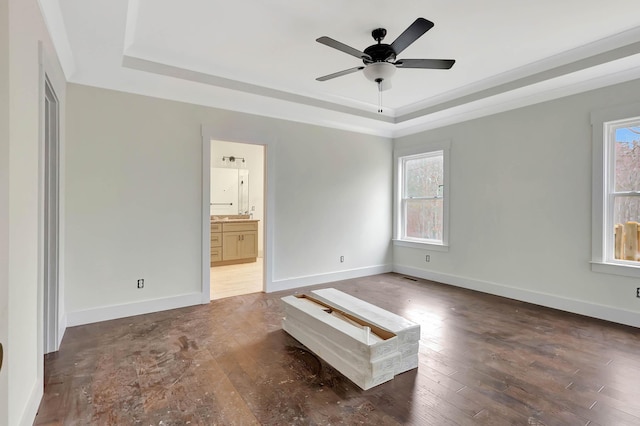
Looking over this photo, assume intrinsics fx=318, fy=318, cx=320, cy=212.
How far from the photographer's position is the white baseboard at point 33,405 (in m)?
1.69

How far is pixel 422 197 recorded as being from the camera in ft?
17.9

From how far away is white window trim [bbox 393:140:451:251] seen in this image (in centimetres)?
498

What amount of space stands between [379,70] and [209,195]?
8.11ft

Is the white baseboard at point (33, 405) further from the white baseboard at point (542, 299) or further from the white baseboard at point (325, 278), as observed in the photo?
the white baseboard at point (542, 299)

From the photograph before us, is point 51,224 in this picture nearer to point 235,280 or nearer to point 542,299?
point 235,280

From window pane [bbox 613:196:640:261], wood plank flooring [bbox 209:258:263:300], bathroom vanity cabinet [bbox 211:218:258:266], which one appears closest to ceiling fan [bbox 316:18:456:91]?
window pane [bbox 613:196:640:261]

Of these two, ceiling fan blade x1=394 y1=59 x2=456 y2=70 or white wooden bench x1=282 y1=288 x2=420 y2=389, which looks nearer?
white wooden bench x1=282 y1=288 x2=420 y2=389

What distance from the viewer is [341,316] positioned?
279 centimetres

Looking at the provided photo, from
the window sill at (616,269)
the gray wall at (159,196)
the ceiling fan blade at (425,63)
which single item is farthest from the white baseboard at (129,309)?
the window sill at (616,269)

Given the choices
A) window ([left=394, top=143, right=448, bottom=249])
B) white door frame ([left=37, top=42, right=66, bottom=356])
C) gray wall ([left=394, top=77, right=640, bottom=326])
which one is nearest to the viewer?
white door frame ([left=37, top=42, right=66, bottom=356])

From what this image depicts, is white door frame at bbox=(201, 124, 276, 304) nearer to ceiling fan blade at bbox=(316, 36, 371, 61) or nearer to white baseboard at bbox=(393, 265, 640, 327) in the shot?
ceiling fan blade at bbox=(316, 36, 371, 61)

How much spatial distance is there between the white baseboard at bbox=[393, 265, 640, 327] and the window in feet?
1.68

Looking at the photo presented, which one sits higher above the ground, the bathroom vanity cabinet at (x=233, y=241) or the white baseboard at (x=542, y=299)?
the bathroom vanity cabinet at (x=233, y=241)

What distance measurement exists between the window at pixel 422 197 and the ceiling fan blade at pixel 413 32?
2.85 m
